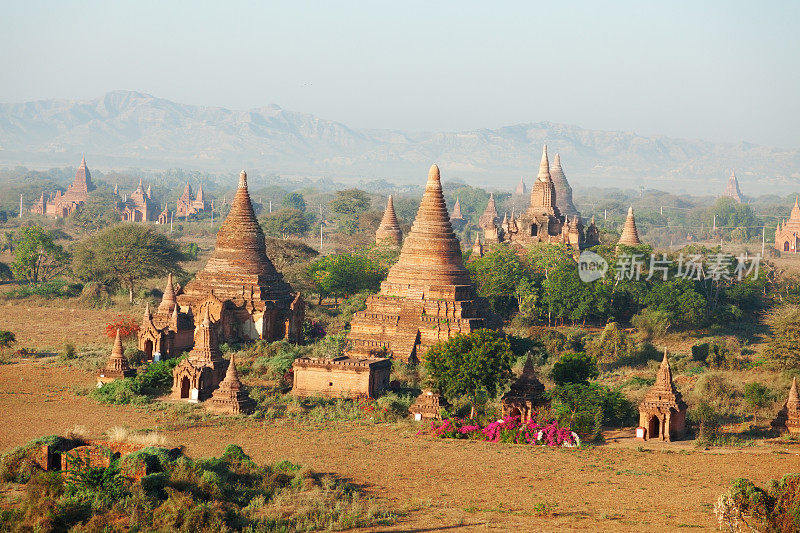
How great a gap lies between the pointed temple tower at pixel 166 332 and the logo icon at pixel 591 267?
20.0m

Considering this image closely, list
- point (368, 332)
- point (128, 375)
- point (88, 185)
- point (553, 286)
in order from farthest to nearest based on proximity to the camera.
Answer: point (88, 185) → point (553, 286) → point (368, 332) → point (128, 375)

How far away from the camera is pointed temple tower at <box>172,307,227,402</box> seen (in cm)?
3322

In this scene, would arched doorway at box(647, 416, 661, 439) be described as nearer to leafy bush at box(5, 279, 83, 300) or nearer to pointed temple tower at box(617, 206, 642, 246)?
pointed temple tower at box(617, 206, 642, 246)

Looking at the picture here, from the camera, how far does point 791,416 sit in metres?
29.7

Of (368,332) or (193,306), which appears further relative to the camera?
(193,306)

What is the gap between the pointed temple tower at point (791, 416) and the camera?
29625mm

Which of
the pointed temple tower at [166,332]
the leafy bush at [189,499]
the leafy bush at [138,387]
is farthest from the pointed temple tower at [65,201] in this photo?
the leafy bush at [189,499]

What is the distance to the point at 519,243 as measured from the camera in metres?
68.2

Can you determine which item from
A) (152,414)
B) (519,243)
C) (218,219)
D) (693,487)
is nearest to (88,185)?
(218,219)

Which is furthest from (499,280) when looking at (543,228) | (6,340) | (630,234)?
(6,340)

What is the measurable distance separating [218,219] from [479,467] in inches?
5254

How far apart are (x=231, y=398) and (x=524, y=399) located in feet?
28.0

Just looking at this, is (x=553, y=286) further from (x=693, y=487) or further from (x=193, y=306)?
(x=693, y=487)

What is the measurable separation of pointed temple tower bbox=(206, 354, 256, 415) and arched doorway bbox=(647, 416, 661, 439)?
37.6 ft
